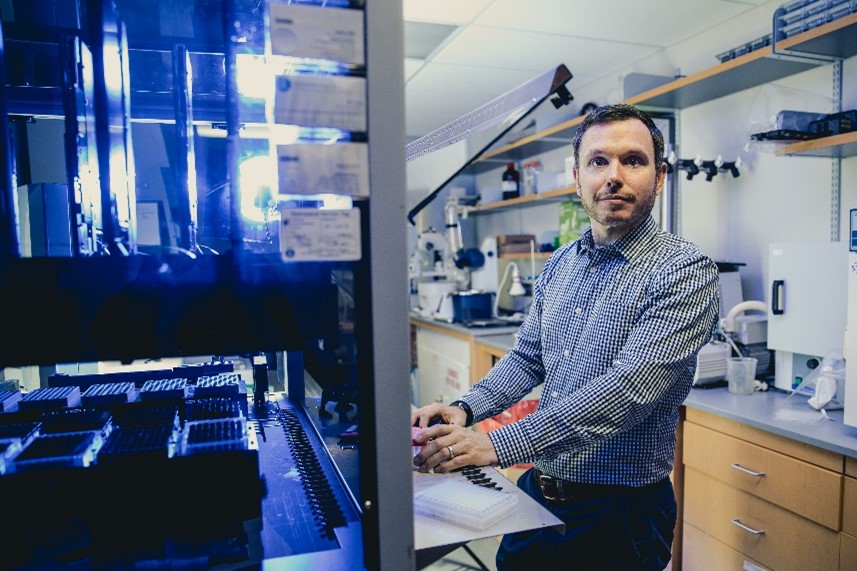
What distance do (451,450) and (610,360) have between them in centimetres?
57

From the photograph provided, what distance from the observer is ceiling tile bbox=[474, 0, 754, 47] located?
2527 millimetres

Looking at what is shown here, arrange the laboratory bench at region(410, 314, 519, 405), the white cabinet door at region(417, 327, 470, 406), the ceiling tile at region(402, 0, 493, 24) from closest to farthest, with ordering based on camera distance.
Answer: the ceiling tile at region(402, 0, 493, 24), the laboratory bench at region(410, 314, 519, 405), the white cabinet door at region(417, 327, 470, 406)

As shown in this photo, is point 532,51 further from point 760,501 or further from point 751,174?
point 760,501

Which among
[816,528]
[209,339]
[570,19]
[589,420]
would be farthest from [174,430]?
[570,19]

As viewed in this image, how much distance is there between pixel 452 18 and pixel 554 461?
6.70ft

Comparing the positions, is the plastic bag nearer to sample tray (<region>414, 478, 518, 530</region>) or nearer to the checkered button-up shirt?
the checkered button-up shirt

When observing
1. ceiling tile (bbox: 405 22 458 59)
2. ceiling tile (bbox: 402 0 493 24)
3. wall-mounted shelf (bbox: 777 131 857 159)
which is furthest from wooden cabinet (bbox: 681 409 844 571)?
ceiling tile (bbox: 405 22 458 59)

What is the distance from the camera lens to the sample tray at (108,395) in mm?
958

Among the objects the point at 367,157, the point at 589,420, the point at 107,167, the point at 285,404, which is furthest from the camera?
the point at 285,404

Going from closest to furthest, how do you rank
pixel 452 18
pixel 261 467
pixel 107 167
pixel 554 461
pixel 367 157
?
pixel 367 157
pixel 107 167
pixel 261 467
pixel 554 461
pixel 452 18

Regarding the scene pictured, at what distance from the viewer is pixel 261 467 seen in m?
0.96

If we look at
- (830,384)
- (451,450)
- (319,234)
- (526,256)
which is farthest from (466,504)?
(526,256)

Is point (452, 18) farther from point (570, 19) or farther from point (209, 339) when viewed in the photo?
point (209, 339)

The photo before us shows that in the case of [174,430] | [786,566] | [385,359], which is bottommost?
[786,566]
